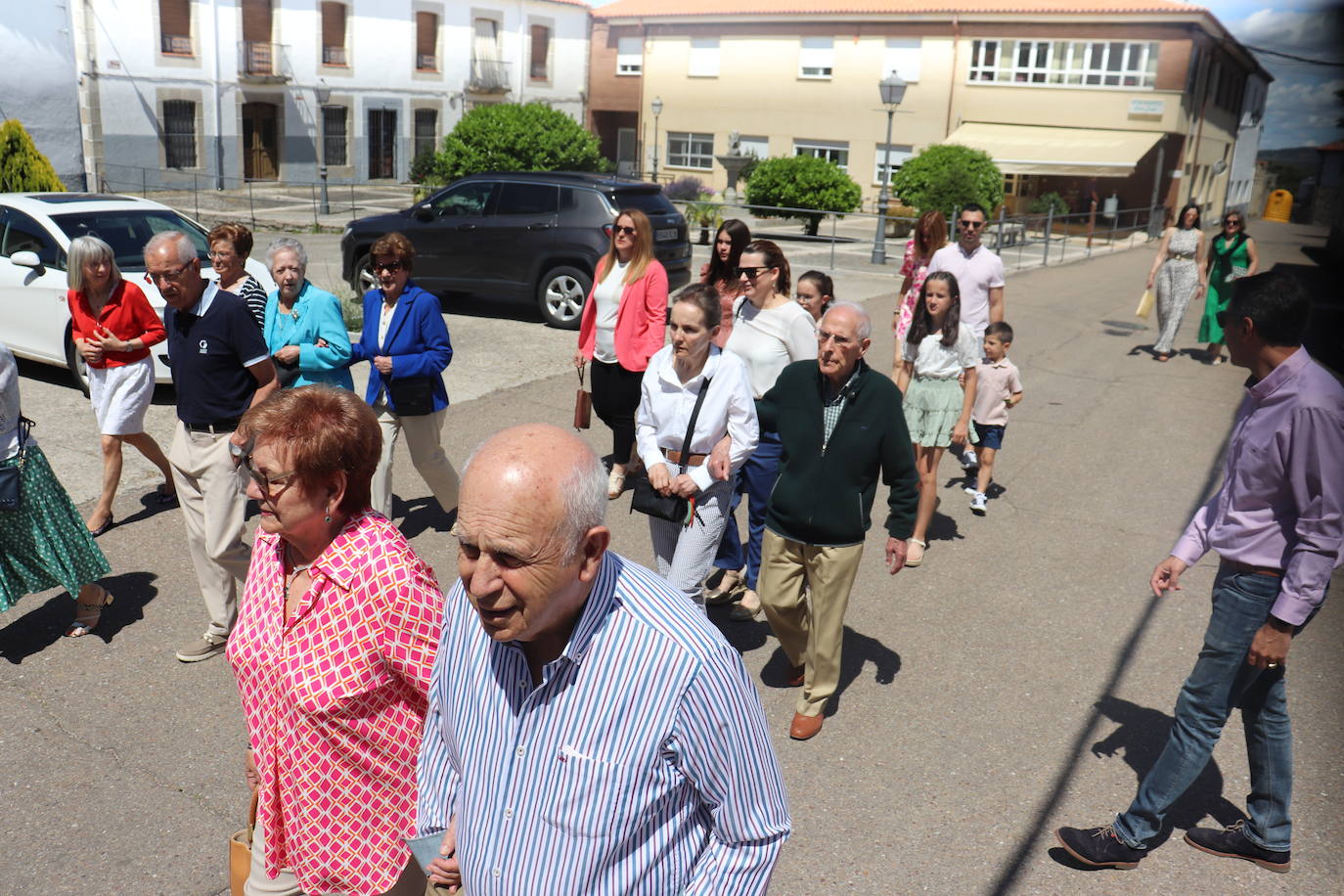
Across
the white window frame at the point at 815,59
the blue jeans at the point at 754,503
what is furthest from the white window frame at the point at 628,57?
the blue jeans at the point at 754,503

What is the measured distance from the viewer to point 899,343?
22.4ft

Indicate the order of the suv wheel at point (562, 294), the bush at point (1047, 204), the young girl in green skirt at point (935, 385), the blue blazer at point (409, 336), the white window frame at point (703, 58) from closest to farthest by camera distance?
the blue blazer at point (409, 336)
the young girl in green skirt at point (935, 385)
the suv wheel at point (562, 294)
the bush at point (1047, 204)
the white window frame at point (703, 58)

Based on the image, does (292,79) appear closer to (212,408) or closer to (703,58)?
(703,58)

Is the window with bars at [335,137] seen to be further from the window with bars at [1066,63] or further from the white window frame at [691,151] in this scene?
the window with bars at [1066,63]

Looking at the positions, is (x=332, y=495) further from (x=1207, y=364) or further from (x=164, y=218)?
(x=1207, y=364)

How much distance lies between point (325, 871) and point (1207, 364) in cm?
1312

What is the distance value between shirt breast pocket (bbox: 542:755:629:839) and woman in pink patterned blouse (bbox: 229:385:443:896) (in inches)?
26.8

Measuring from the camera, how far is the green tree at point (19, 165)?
715 inches

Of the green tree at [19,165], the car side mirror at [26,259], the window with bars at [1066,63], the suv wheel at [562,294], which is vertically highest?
the window with bars at [1066,63]

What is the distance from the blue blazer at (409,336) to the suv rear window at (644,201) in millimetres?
7162

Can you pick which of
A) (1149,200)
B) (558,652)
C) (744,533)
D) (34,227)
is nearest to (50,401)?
(34,227)

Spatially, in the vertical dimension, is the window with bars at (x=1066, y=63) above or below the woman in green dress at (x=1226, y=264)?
above

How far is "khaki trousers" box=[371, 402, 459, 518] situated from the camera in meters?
6.01

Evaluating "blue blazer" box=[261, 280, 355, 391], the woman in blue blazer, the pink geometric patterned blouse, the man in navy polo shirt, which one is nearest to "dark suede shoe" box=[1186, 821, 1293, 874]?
the pink geometric patterned blouse
